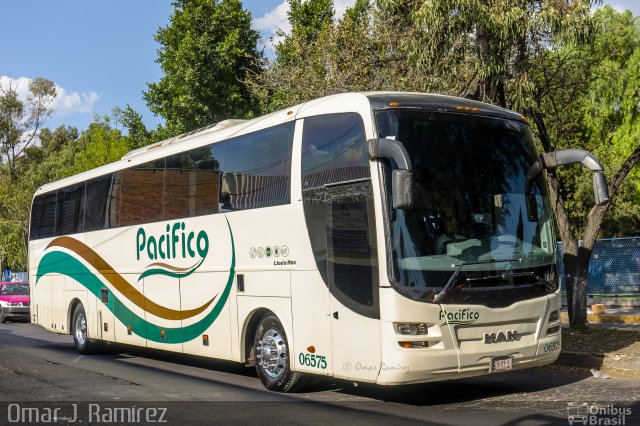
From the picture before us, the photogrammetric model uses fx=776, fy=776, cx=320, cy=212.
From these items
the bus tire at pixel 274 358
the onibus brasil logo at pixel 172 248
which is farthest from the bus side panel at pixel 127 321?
the bus tire at pixel 274 358

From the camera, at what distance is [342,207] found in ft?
29.7

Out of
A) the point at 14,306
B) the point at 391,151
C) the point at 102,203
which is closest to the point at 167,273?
the point at 102,203

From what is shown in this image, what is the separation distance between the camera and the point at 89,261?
16.0m

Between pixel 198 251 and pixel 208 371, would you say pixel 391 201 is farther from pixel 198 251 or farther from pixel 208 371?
pixel 208 371

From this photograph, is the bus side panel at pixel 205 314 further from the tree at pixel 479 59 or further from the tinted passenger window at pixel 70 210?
the tree at pixel 479 59

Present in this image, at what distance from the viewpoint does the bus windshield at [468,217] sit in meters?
8.41

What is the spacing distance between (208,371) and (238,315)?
2.42 m

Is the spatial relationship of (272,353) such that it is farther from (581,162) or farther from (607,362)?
(607,362)

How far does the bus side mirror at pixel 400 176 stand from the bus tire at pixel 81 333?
10344 millimetres

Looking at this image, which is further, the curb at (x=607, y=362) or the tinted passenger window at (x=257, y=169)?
the curb at (x=607, y=362)

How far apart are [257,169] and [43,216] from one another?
9.87m

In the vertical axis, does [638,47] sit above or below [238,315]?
above

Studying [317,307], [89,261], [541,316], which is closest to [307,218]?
[317,307]

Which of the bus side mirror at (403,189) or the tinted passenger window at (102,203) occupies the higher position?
the tinted passenger window at (102,203)
